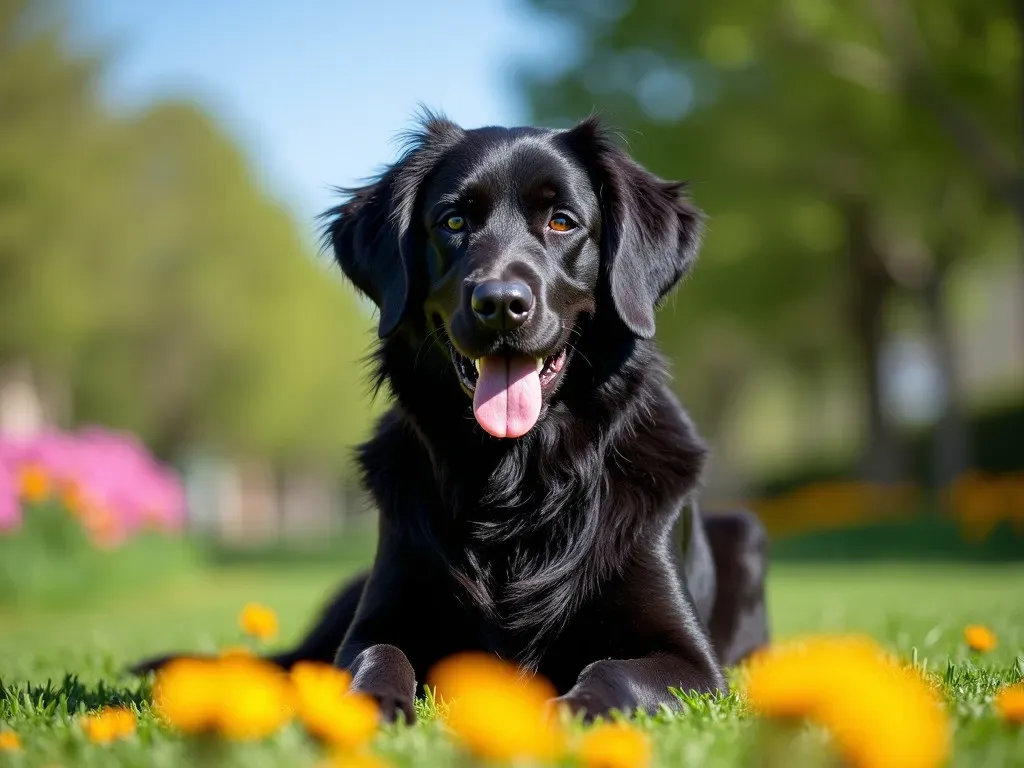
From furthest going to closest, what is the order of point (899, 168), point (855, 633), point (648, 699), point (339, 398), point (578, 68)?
point (339, 398) < point (578, 68) < point (899, 168) < point (855, 633) < point (648, 699)

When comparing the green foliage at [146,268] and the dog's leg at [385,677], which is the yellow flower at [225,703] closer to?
the dog's leg at [385,677]

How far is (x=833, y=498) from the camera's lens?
64.6 ft

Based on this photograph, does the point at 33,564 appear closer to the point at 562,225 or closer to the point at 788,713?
the point at 562,225

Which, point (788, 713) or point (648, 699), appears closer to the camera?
point (788, 713)

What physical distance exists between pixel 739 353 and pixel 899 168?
50.3ft

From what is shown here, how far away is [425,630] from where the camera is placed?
299 cm

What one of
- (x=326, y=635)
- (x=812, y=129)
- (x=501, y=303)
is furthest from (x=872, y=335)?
(x=501, y=303)

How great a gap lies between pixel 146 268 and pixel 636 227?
2733 centimetres

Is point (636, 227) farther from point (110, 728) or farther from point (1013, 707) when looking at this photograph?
point (110, 728)

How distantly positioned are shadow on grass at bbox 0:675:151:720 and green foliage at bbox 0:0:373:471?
19.7 m

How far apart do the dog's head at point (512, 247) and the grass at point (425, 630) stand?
3.60 ft

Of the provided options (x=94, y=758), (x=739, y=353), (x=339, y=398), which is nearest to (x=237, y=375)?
(x=339, y=398)

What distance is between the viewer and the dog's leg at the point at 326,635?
3.72 meters

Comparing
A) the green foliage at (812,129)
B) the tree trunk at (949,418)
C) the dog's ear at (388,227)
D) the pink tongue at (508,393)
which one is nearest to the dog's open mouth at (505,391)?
the pink tongue at (508,393)
